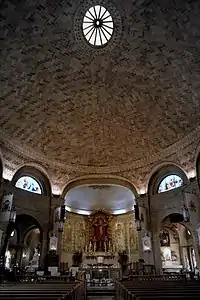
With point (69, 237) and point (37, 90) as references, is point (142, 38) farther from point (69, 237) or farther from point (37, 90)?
point (69, 237)

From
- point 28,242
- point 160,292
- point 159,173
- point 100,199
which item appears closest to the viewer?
point 160,292

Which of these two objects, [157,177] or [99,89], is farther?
[157,177]

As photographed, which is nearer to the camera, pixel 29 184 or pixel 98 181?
pixel 29 184

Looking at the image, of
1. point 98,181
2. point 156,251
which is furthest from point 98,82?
point 156,251

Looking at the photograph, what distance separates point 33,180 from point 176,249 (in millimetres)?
14517

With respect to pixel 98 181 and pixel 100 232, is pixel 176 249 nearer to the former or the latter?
pixel 100 232

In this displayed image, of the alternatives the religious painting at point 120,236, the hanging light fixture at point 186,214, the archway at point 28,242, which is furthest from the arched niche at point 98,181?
the religious painting at point 120,236

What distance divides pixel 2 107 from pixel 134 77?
781cm

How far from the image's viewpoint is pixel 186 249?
22.6 metres

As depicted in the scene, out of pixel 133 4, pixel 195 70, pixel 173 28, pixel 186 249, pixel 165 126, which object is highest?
pixel 133 4

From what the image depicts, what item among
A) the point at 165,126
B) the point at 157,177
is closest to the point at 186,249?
the point at 157,177

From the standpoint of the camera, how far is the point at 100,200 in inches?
945

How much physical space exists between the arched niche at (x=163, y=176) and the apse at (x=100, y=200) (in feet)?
13.6

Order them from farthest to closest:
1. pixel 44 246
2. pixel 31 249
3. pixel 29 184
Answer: pixel 31 249 < pixel 29 184 < pixel 44 246
